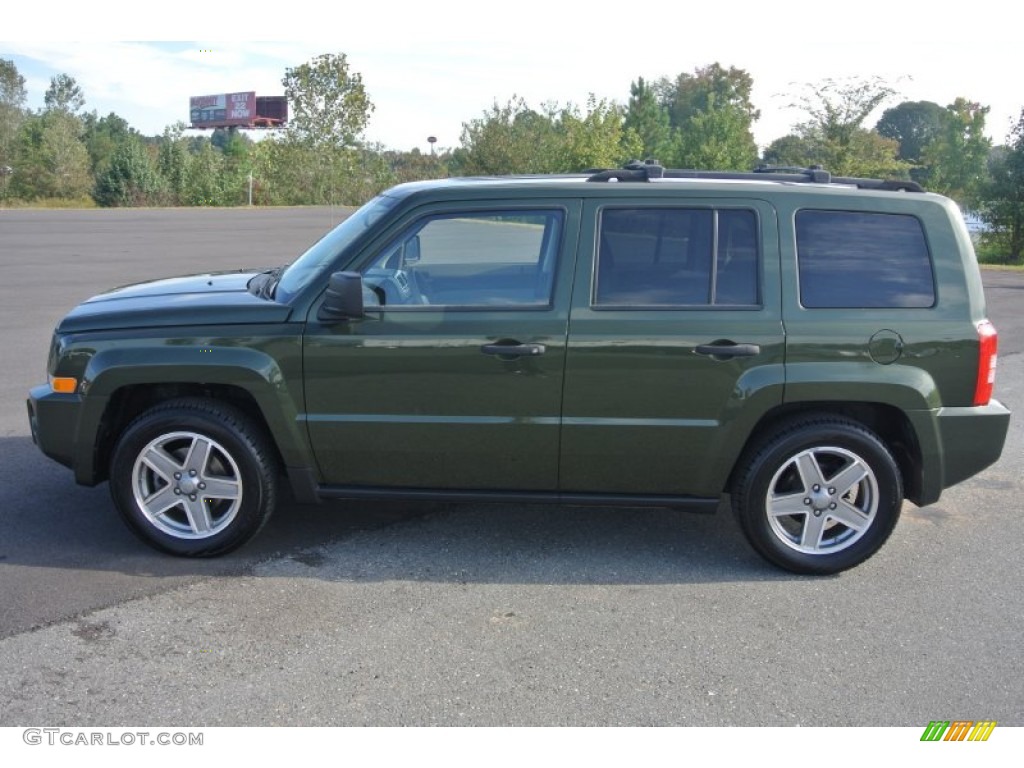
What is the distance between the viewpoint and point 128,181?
4153 centimetres

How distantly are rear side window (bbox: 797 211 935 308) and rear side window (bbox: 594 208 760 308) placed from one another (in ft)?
0.92

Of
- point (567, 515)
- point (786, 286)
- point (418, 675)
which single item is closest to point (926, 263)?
point (786, 286)

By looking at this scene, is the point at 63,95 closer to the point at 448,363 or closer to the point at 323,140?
the point at 323,140

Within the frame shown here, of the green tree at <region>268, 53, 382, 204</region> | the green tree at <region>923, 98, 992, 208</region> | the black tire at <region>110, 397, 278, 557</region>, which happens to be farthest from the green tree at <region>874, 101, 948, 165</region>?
the black tire at <region>110, 397, 278, 557</region>

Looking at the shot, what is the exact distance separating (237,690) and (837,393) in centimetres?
295

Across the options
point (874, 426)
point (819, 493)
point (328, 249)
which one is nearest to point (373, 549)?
point (328, 249)

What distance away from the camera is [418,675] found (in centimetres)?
360

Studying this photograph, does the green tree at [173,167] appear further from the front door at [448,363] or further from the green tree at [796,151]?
the front door at [448,363]

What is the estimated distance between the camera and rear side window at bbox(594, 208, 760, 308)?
4508mm

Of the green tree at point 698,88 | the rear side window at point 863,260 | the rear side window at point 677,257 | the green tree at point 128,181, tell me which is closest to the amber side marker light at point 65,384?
the rear side window at point 677,257

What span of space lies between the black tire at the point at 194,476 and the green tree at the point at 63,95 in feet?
214

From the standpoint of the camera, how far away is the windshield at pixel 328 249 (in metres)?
4.64
